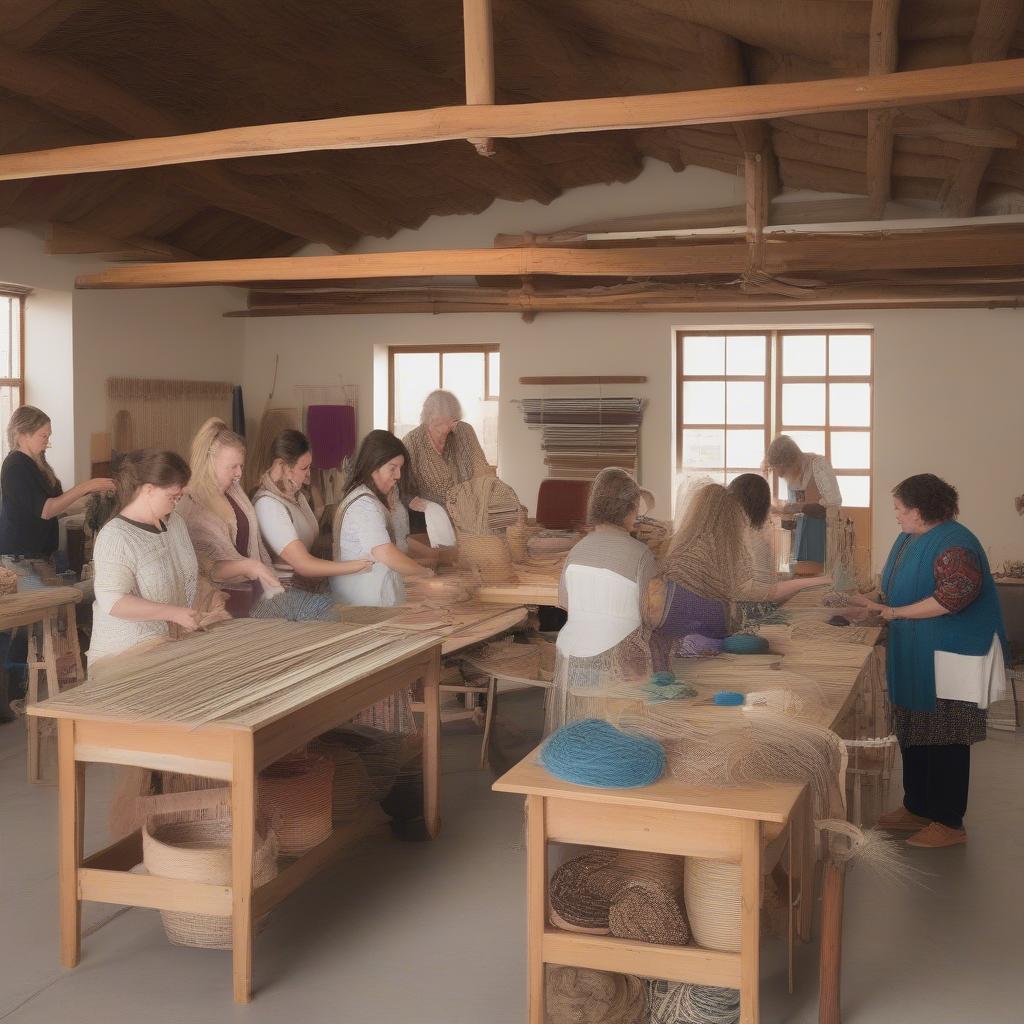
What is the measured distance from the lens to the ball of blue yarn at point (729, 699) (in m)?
3.41

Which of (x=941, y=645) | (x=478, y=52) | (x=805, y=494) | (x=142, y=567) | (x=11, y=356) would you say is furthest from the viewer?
(x=11, y=356)

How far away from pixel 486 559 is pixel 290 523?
967mm

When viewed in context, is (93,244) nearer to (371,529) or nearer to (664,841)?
(371,529)

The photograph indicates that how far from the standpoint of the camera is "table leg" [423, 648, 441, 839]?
4.45 metres

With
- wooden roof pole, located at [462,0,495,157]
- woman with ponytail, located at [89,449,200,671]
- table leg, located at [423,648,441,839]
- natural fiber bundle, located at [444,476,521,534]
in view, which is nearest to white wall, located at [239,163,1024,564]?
natural fiber bundle, located at [444,476,521,534]

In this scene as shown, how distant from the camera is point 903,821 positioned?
15.1 ft

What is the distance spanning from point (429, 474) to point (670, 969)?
11.9 ft

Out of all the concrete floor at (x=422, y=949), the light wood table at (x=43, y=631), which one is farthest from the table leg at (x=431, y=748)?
the light wood table at (x=43, y=631)

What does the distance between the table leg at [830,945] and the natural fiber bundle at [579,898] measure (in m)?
0.54

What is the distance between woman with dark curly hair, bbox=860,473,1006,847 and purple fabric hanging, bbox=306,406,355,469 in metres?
A: 6.90

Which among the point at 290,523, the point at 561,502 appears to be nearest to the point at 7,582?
the point at 290,523

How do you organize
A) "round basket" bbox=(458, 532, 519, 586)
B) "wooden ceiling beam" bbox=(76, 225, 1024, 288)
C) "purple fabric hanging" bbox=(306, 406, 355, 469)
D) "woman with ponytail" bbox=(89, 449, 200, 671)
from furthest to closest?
"purple fabric hanging" bbox=(306, 406, 355, 469)
"wooden ceiling beam" bbox=(76, 225, 1024, 288)
"round basket" bbox=(458, 532, 519, 586)
"woman with ponytail" bbox=(89, 449, 200, 671)

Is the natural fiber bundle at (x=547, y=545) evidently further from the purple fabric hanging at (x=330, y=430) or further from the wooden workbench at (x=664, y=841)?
the purple fabric hanging at (x=330, y=430)

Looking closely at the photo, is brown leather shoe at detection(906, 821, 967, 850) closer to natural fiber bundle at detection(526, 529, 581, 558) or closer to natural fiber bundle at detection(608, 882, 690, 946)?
natural fiber bundle at detection(608, 882, 690, 946)
